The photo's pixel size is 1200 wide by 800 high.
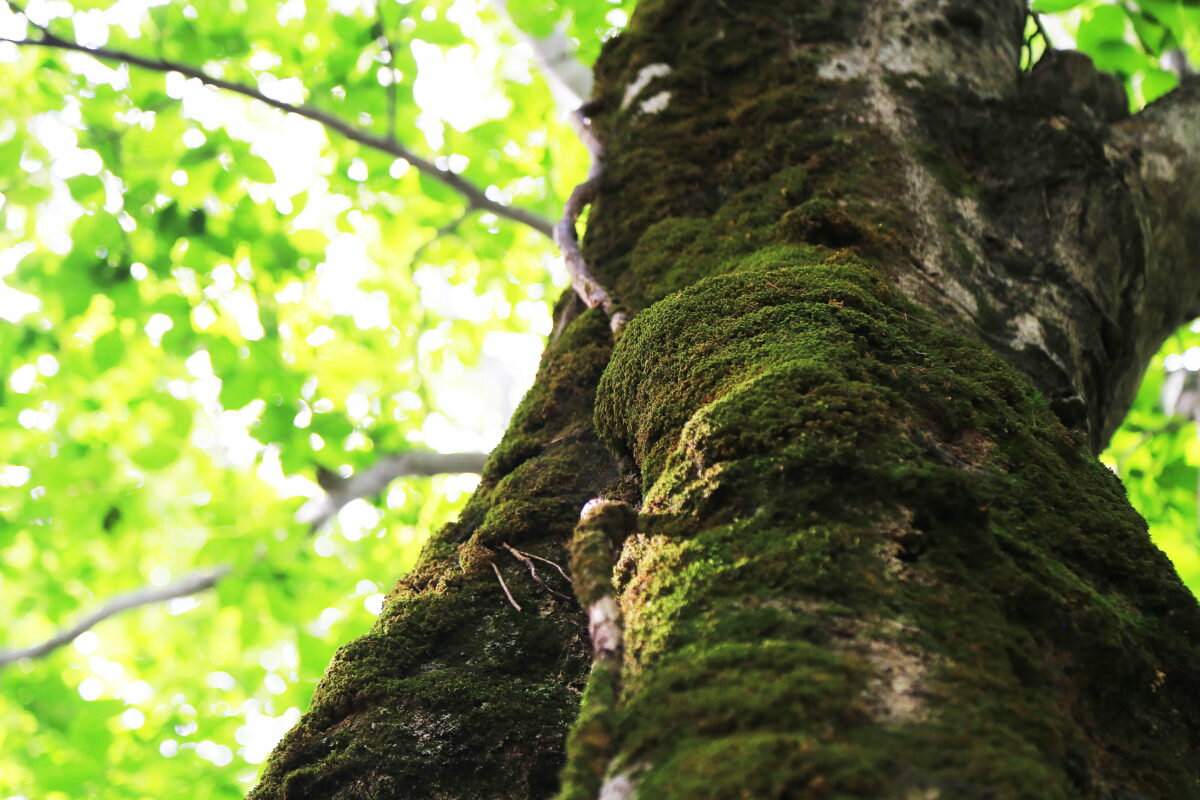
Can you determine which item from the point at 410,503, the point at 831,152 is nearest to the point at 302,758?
the point at 831,152

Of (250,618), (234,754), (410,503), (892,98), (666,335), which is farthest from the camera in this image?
(410,503)

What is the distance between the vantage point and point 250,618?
16.8 feet

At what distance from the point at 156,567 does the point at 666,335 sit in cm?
908

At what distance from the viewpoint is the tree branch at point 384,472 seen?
5133mm

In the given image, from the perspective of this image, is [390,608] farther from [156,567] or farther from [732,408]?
[156,567]

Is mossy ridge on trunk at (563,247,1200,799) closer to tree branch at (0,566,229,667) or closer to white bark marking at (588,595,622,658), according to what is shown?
white bark marking at (588,595,622,658)

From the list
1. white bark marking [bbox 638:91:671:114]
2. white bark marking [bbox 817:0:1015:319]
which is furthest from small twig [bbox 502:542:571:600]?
white bark marking [bbox 638:91:671:114]

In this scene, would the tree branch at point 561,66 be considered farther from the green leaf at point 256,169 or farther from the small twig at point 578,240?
the small twig at point 578,240

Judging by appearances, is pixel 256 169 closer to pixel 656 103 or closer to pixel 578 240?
pixel 578 240

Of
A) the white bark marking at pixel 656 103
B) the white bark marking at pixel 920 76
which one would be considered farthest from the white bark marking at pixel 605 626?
the white bark marking at pixel 656 103

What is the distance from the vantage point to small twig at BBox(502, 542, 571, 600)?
1.71m

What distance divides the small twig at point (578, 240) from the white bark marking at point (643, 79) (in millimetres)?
170

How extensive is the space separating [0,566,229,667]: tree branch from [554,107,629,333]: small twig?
3888 mm

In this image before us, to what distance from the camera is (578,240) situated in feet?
8.84
